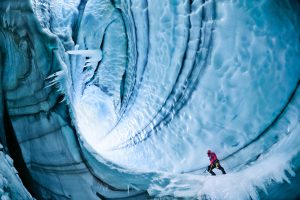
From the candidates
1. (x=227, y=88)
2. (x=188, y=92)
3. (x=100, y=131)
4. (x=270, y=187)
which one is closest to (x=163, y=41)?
(x=188, y=92)

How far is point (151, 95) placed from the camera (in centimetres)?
177

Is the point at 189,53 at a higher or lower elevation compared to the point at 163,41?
lower


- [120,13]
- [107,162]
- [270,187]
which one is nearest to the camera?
[270,187]

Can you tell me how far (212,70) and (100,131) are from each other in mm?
596

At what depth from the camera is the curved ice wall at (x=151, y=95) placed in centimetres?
93

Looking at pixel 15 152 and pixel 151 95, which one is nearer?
pixel 15 152

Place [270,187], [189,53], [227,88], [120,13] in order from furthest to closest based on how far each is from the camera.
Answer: [120,13] → [189,53] → [227,88] → [270,187]

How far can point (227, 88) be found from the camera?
152cm

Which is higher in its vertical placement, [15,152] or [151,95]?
[151,95]

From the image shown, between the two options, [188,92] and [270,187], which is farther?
[188,92]

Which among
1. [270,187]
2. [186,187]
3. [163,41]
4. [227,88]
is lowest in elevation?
[270,187]

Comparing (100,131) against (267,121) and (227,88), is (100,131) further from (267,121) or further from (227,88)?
(267,121)

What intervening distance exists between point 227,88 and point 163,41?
1.38 feet

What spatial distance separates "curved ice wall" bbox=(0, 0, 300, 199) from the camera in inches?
36.4
